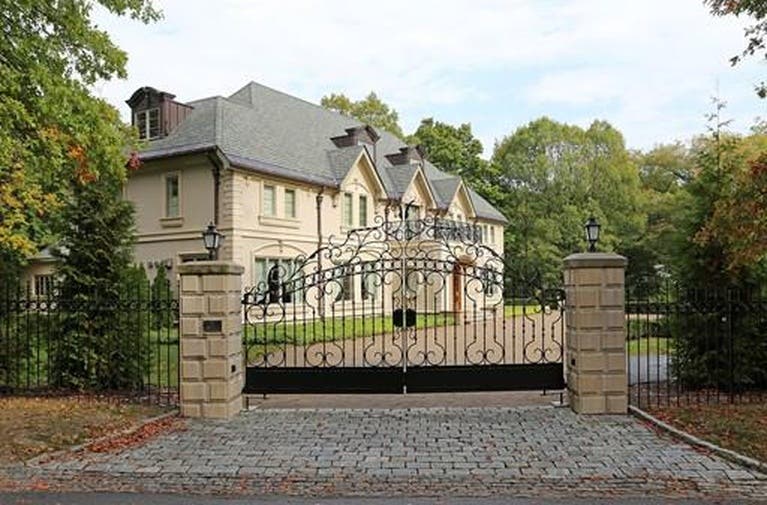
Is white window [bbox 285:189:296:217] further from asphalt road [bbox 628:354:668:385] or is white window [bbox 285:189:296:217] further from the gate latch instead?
the gate latch

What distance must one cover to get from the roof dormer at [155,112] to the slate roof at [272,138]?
1.01ft

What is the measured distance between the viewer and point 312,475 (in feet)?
19.9

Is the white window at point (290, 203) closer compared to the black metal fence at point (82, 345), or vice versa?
the black metal fence at point (82, 345)

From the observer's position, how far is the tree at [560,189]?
140 feet

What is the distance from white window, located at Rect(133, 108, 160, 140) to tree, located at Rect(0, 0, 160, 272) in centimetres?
1225

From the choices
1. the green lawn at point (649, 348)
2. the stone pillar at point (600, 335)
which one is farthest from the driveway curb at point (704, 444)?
the green lawn at point (649, 348)

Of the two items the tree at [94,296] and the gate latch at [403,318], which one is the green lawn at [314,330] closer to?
the gate latch at [403,318]

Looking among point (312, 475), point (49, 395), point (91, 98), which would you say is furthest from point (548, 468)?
point (91, 98)

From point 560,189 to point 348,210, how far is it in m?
23.4

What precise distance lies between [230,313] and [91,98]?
4305 millimetres

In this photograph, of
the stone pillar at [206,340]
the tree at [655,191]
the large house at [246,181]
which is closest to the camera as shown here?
the stone pillar at [206,340]

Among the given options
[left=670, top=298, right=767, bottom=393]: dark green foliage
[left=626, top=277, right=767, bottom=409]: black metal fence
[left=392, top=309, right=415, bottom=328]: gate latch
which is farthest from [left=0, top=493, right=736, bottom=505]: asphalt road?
[left=670, top=298, right=767, bottom=393]: dark green foliage

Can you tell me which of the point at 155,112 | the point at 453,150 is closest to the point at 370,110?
the point at 453,150

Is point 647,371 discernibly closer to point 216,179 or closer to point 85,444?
point 85,444
